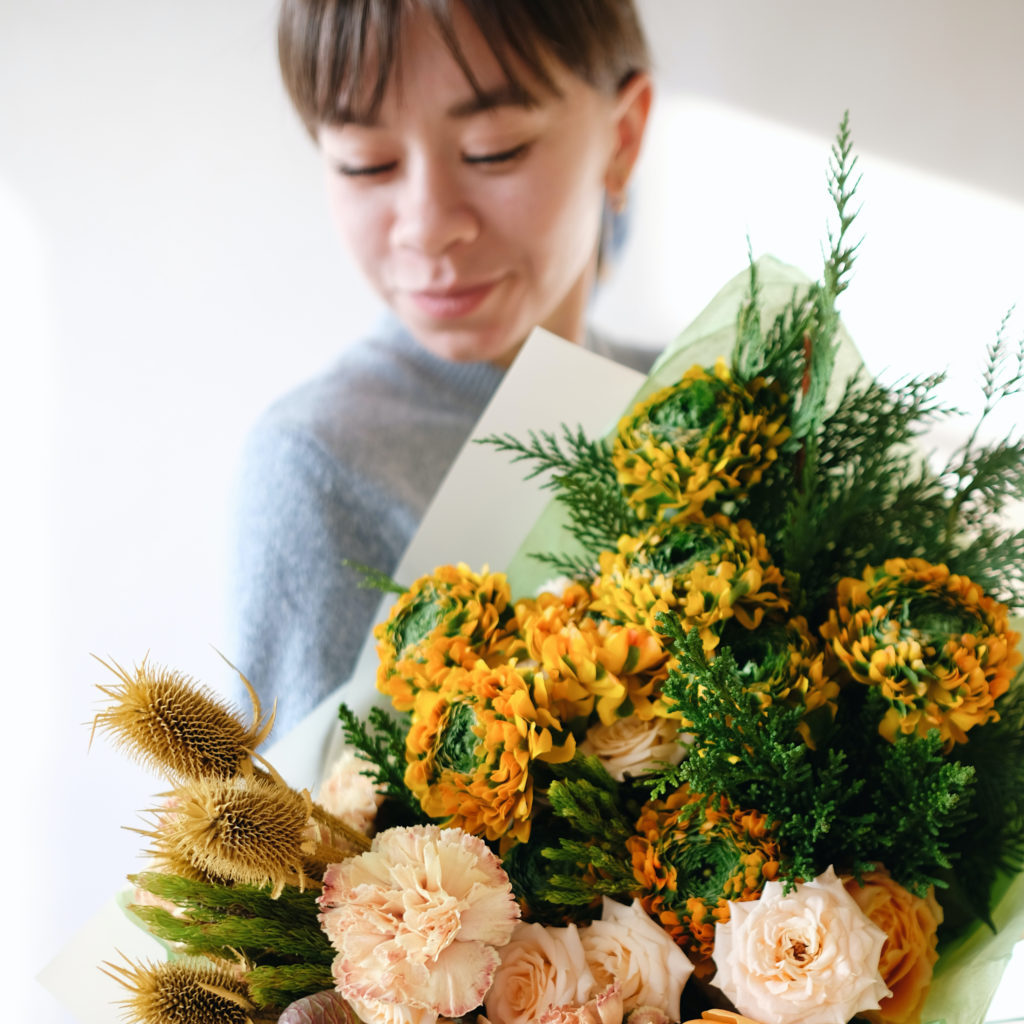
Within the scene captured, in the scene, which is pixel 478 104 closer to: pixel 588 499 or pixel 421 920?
pixel 588 499

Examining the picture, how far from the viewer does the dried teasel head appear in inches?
12.0

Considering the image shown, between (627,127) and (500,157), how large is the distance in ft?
0.72

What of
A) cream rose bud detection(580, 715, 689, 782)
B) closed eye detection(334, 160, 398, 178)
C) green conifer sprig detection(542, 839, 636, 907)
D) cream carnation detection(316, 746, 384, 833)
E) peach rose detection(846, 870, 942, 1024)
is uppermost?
closed eye detection(334, 160, 398, 178)

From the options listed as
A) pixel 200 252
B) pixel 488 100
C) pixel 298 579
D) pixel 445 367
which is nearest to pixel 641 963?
pixel 298 579

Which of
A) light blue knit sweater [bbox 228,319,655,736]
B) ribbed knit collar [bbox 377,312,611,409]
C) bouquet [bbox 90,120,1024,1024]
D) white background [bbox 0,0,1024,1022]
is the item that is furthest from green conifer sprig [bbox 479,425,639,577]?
white background [bbox 0,0,1024,1022]

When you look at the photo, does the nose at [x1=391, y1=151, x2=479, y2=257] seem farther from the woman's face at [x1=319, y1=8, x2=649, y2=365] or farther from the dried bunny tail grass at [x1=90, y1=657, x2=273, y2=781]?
the dried bunny tail grass at [x1=90, y1=657, x2=273, y2=781]

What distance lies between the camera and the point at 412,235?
85cm

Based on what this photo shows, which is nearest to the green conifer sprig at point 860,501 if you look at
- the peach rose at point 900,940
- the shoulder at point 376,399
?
the peach rose at point 900,940

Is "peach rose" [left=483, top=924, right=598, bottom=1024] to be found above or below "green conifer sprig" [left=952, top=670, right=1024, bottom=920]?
above

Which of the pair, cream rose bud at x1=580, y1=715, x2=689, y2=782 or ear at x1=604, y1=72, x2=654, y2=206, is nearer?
cream rose bud at x1=580, y1=715, x2=689, y2=782

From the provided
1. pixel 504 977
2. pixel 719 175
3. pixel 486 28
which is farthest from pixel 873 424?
pixel 719 175

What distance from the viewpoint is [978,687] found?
1.18ft

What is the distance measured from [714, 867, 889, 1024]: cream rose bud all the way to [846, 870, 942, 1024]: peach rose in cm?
2

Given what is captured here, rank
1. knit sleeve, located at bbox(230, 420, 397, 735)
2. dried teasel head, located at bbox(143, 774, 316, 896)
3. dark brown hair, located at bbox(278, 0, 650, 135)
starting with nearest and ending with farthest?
dried teasel head, located at bbox(143, 774, 316, 896)
dark brown hair, located at bbox(278, 0, 650, 135)
knit sleeve, located at bbox(230, 420, 397, 735)
